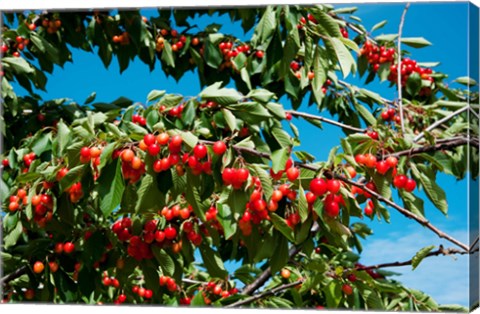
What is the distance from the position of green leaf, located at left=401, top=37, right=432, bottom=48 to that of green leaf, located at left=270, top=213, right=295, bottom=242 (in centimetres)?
121

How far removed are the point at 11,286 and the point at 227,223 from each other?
113cm

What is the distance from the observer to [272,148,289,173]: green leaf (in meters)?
1.37

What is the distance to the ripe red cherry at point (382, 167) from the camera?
1.48 m

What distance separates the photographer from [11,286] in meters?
2.31

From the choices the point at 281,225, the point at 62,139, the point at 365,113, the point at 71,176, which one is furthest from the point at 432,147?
the point at 365,113

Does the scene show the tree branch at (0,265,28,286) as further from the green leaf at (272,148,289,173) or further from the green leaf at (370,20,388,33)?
the green leaf at (370,20,388,33)

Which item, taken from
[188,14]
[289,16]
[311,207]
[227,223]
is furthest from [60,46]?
[311,207]

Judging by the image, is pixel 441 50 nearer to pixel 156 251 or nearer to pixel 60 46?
pixel 156 251

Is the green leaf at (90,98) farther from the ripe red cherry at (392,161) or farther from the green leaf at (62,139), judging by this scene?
the ripe red cherry at (392,161)

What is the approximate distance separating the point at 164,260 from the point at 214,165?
18.1 inches

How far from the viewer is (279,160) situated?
138 centimetres

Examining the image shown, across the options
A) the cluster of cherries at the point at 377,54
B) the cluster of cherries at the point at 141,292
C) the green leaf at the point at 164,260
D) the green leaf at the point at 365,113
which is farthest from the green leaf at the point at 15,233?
the cluster of cherries at the point at 377,54

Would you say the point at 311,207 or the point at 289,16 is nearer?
the point at 311,207

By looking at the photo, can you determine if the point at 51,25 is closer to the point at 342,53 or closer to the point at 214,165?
the point at 342,53
